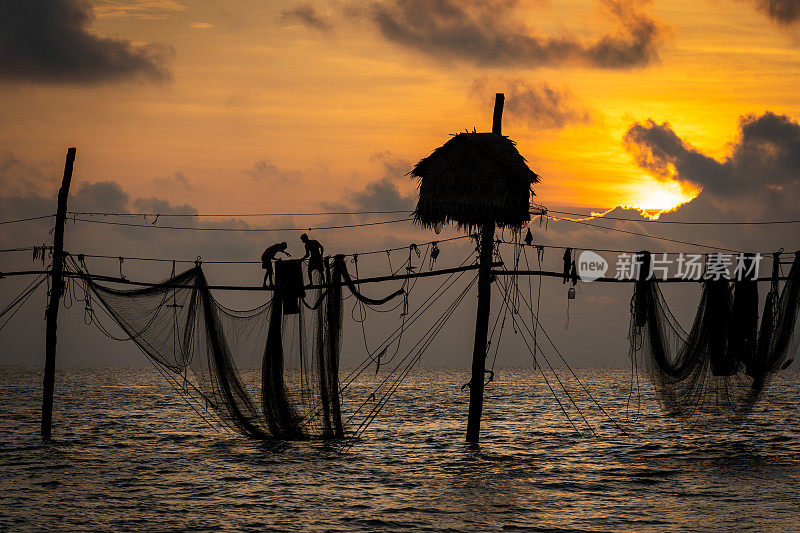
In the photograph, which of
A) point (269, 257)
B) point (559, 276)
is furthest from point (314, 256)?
point (559, 276)

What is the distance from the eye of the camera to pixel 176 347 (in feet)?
68.6

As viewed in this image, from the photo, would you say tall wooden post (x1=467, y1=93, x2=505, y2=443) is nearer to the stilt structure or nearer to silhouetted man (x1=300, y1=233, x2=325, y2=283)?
the stilt structure

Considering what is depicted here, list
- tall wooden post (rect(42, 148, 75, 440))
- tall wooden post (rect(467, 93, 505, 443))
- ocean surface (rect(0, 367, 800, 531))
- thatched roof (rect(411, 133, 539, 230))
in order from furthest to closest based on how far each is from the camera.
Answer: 1. tall wooden post (rect(42, 148, 75, 440))
2. tall wooden post (rect(467, 93, 505, 443))
3. thatched roof (rect(411, 133, 539, 230))
4. ocean surface (rect(0, 367, 800, 531))

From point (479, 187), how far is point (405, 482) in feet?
26.7

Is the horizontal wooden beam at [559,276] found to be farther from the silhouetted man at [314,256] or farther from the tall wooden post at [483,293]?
the silhouetted man at [314,256]

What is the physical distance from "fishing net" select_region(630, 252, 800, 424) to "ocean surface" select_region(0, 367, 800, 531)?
7.72ft

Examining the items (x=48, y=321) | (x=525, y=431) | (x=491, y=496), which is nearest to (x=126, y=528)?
(x=491, y=496)

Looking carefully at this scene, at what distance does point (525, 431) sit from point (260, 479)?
1984 centimetres

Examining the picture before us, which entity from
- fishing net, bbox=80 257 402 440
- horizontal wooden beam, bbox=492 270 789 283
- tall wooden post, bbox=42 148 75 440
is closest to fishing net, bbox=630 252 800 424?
horizontal wooden beam, bbox=492 270 789 283

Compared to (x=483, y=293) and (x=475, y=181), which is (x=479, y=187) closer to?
(x=475, y=181)

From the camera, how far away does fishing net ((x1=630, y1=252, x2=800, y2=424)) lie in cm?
2012

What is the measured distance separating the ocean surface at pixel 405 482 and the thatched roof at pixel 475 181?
6.91 m

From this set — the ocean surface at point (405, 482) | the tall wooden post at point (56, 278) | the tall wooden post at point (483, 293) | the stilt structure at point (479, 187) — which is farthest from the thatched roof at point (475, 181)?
the tall wooden post at point (56, 278)

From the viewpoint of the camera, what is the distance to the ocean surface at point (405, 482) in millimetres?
16891
